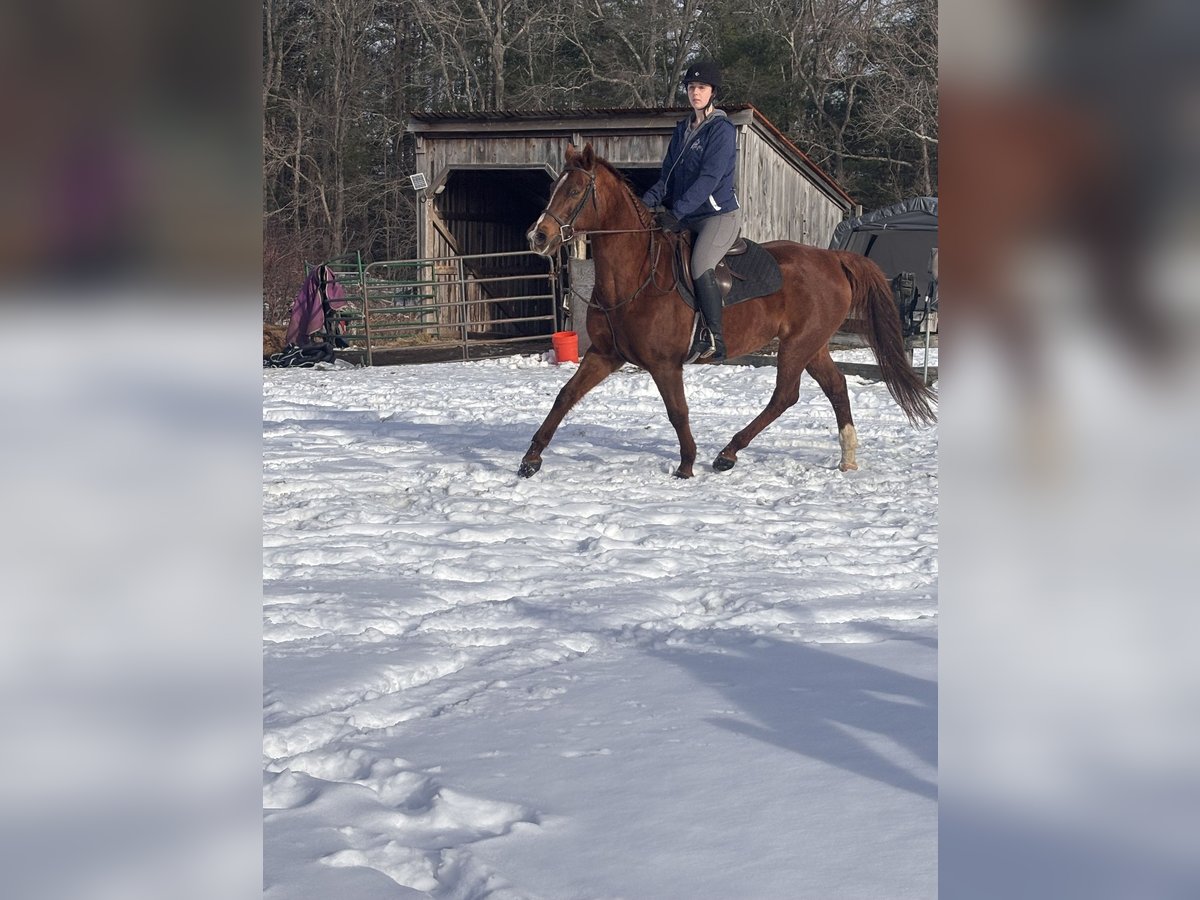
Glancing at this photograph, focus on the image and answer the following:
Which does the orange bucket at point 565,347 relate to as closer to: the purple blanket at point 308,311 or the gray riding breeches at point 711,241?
the purple blanket at point 308,311

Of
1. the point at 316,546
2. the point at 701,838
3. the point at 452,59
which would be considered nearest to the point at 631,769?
the point at 701,838

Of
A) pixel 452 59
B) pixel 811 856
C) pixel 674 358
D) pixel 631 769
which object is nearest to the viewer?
pixel 811 856

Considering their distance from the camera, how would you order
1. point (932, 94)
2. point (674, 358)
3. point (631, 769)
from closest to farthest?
point (631, 769), point (674, 358), point (932, 94)

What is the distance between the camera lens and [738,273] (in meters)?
8.43

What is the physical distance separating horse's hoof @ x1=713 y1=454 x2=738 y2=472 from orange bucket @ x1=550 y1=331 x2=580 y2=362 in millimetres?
8442

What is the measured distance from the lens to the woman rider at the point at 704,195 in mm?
8023

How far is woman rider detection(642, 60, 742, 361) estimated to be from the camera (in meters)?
8.02

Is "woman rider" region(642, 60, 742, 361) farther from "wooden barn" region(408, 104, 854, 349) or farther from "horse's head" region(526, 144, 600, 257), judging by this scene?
"wooden barn" region(408, 104, 854, 349)

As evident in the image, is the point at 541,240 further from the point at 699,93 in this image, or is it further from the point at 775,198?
the point at 775,198
